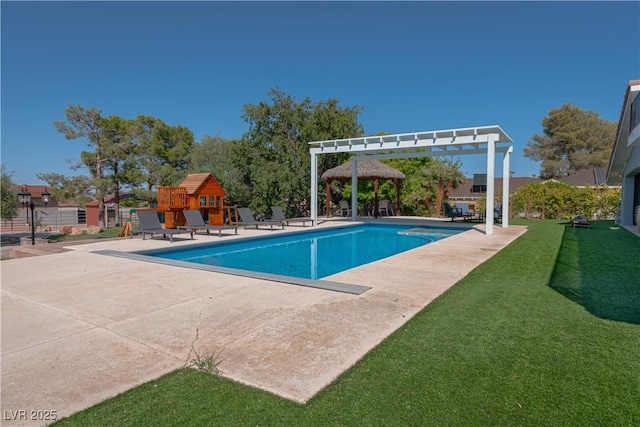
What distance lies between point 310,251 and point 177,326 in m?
7.93

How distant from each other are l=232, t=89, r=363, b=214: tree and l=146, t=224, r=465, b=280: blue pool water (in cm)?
614

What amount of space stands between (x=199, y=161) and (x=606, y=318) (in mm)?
25241

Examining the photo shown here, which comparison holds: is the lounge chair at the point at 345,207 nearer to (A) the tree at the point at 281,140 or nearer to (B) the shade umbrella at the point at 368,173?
(B) the shade umbrella at the point at 368,173

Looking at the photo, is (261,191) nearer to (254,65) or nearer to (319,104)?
(319,104)

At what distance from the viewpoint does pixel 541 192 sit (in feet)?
68.8

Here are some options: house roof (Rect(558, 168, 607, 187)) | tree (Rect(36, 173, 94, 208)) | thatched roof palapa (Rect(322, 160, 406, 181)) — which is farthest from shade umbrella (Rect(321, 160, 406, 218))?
house roof (Rect(558, 168, 607, 187))

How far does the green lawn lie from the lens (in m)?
2.35

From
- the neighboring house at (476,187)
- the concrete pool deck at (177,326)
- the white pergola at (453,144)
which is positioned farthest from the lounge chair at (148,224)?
the neighboring house at (476,187)

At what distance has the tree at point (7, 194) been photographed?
17484 millimetres

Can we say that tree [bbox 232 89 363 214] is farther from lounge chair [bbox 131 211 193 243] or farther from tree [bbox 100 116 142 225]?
lounge chair [bbox 131 211 193 243]

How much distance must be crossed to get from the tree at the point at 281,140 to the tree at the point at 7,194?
11206 mm

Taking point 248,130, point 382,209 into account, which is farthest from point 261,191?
point 382,209

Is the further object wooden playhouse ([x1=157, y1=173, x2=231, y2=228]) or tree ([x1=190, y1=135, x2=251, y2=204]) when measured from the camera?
tree ([x1=190, y1=135, x2=251, y2=204])

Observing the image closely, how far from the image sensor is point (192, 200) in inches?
654
